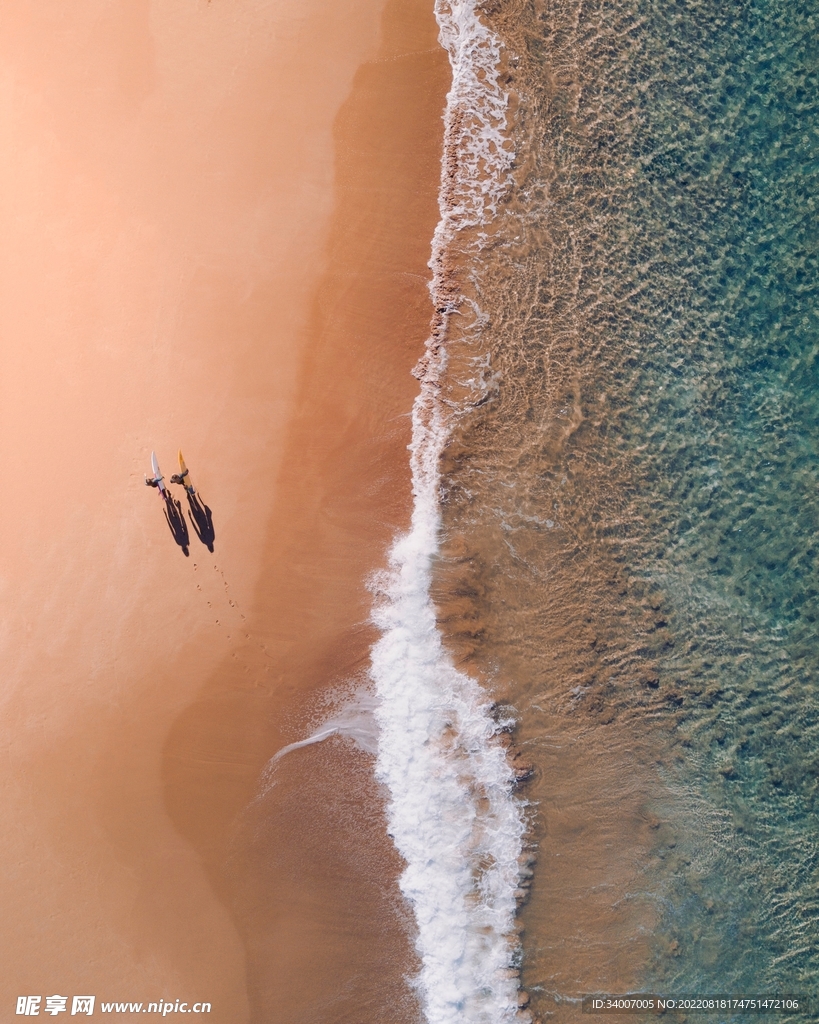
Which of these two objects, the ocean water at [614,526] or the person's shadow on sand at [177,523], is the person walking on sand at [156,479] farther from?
the ocean water at [614,526]

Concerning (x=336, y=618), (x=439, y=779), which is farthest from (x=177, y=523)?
(x=439, y=779)

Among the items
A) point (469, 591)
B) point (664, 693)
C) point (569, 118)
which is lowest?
point (664, 693)

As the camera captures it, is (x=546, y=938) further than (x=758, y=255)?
No

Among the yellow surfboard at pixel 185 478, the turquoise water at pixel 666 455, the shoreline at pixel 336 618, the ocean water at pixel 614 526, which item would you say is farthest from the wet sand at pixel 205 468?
the turquoise water at pixel 666 455

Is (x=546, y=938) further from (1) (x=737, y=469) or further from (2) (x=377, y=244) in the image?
(2) (x=377, y=244)

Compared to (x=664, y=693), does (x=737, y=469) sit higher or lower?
higher

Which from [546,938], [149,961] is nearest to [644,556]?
[546,938]

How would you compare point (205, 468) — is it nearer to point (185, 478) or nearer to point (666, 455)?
point (185, 478)
